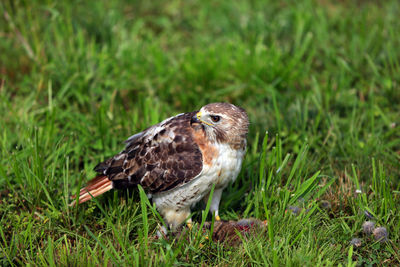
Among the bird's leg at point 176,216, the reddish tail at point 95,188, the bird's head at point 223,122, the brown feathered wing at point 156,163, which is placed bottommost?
the bird's leg at point 176,216

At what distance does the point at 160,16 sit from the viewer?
7.90 m

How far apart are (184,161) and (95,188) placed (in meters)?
0.99

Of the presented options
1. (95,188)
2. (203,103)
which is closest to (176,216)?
(95,188)

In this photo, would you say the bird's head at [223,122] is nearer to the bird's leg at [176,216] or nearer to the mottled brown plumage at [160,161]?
the mottled brown plumage at [160,161]

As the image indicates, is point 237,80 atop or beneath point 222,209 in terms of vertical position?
atop

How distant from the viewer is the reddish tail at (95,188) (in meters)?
4.14

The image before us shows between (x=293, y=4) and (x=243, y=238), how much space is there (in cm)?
528

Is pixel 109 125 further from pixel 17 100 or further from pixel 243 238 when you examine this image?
pixel 243 238

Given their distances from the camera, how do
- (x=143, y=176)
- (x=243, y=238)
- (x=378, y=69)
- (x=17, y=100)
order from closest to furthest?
(x=243, y=238) < (x=143, y=176) < (x=17, y=100) < (x=378, y=69)

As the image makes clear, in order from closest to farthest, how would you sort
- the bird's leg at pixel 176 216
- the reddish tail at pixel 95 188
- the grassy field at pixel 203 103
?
1. the grassy field at pixel 203 103
2. the bird's leg at pixel 176 216
3. the reddish tail at pixel 95 188

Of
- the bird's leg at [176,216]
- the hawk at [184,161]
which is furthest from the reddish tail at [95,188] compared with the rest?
the bird's leg at [176,216]

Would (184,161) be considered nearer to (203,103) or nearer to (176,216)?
(176,216)

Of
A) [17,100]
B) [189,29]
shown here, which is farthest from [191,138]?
[189,29]

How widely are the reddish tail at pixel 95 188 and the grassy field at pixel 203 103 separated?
0.30 ft
